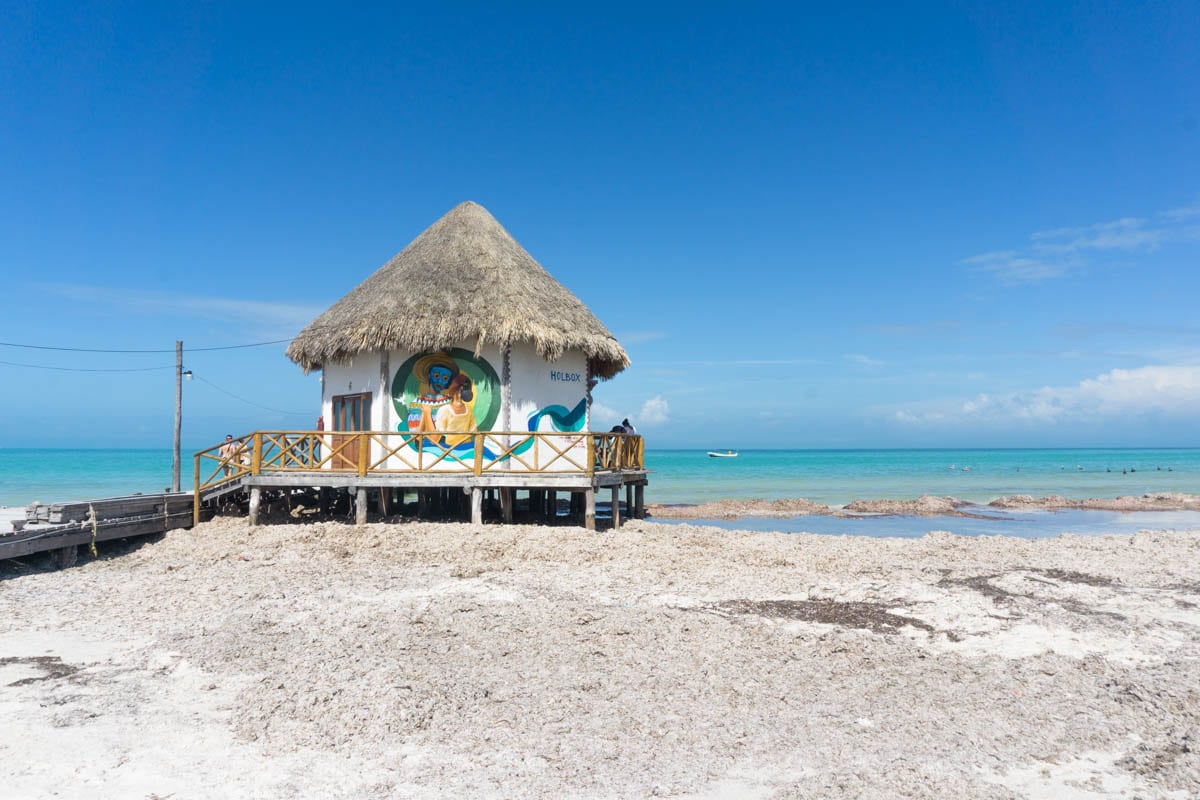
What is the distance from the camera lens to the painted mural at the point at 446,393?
50.4 ft

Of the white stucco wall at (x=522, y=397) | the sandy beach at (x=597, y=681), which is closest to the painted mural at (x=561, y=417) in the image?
the white stucco wall at (x=522, y=397)

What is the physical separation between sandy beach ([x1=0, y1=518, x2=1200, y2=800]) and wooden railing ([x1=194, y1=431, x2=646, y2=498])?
11.0 ft

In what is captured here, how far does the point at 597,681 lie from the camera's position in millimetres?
6594

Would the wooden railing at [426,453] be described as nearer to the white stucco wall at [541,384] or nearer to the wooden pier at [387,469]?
the wooden pier at [387,469]

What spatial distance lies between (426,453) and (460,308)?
289 cm

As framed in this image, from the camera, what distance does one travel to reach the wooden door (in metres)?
15.8

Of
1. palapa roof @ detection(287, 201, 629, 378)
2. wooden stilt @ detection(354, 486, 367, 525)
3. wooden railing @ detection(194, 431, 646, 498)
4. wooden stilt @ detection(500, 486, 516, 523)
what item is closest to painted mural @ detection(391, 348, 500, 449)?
wooden railing @ detection(194, 431, 646, 498)

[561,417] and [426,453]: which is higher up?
[561,417]

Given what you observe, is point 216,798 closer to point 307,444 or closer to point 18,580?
point 18,580

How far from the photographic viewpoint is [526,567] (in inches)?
451

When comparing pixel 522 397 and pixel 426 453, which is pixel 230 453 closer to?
pixel 426 453

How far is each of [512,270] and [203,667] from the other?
435 inches

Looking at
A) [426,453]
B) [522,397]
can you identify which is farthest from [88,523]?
[522,397]

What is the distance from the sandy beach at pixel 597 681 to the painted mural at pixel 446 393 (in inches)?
163
